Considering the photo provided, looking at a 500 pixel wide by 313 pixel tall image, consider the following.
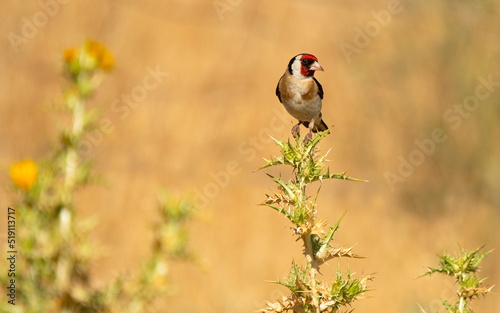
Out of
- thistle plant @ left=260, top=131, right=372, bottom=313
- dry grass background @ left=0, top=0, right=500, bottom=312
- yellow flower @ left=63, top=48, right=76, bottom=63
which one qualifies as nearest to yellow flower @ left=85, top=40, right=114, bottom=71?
yellow flower @ left=63, top=48, right=76, bottom=63

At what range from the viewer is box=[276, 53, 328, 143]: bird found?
165 inches

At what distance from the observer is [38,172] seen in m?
4.46

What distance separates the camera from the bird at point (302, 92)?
13.8 feet

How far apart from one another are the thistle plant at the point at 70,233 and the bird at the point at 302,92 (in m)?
1.24

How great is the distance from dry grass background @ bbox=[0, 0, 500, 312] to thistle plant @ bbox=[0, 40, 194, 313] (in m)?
3.70

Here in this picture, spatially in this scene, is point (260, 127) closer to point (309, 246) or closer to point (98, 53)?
point (98, 53)

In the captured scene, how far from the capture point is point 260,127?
9.98 metres

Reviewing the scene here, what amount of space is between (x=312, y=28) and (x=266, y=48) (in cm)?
93

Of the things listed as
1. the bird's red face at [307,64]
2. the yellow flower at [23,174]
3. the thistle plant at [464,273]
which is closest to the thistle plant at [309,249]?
the thistle plant at [464,273]

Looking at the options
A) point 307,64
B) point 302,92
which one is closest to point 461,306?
point 302,92

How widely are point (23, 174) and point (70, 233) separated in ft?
2.10

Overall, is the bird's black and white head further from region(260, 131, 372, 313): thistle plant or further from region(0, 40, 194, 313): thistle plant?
region(260, 131, 372, 313): thistle plant

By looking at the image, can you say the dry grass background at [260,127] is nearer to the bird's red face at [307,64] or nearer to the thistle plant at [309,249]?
the bird's red face at [307,64]

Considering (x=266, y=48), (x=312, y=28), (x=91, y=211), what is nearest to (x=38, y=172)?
(x=91, y=211)
